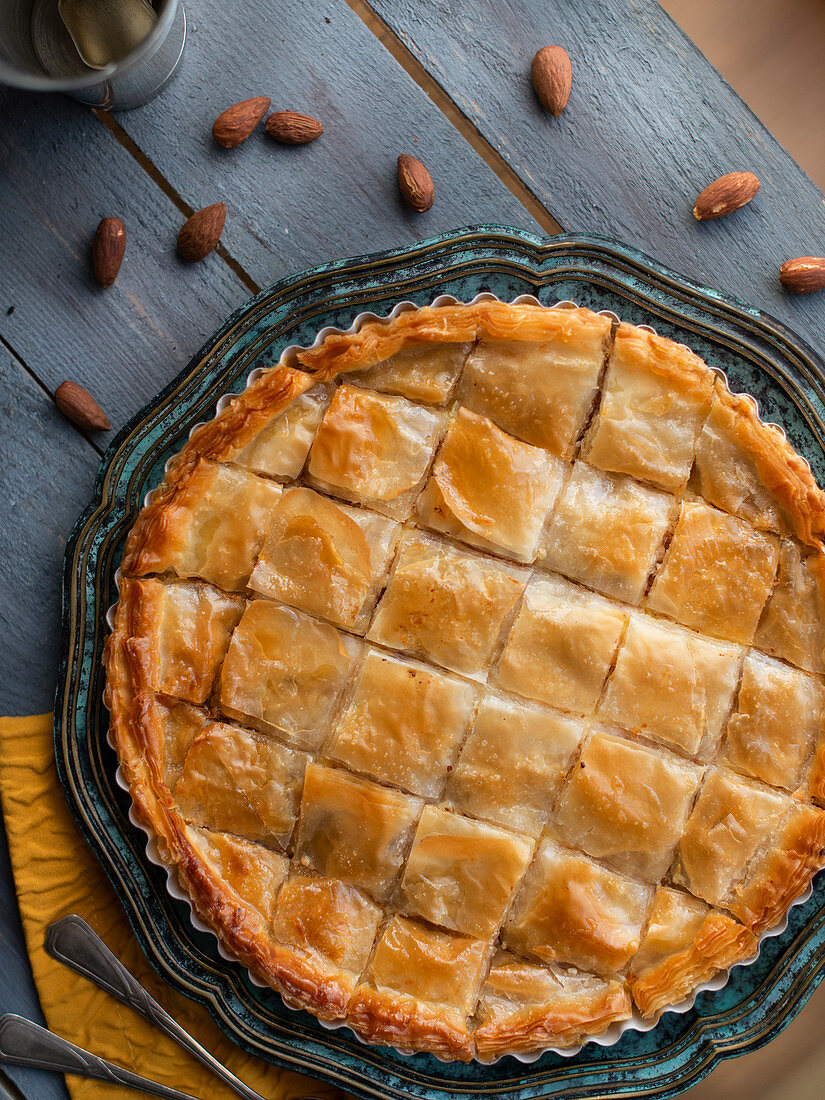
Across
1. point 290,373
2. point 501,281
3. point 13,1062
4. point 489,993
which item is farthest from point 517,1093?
point 501,281

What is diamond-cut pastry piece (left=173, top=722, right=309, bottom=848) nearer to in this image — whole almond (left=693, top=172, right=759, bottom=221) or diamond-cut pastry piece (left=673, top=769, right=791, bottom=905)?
diamond-cut pastry piece (left=673, top=769, right=791, bottom=905)

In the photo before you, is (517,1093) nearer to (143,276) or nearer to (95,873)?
(95,873)

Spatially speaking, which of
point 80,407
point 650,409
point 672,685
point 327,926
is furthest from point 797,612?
point 80,407

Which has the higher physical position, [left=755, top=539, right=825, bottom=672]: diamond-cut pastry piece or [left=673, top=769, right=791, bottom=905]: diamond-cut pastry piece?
[left=755, top=539, right=825, bottom=672]: diamond-cut pastry piece

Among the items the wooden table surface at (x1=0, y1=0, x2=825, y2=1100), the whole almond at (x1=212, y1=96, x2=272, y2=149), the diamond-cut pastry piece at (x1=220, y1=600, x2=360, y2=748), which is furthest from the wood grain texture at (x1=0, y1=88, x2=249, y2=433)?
the diamond-cut pastry piece at (x1=220, y1=600, x2=360, y2=748)

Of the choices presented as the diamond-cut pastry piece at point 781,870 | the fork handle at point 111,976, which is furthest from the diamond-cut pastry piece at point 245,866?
the diamond-cut pastry piece at point 781,870

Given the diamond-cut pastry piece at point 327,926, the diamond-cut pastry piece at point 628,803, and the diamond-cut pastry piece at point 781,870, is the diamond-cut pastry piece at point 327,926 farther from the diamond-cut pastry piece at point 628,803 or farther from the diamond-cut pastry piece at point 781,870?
the diamond-cut pastry piece at point 781,870
